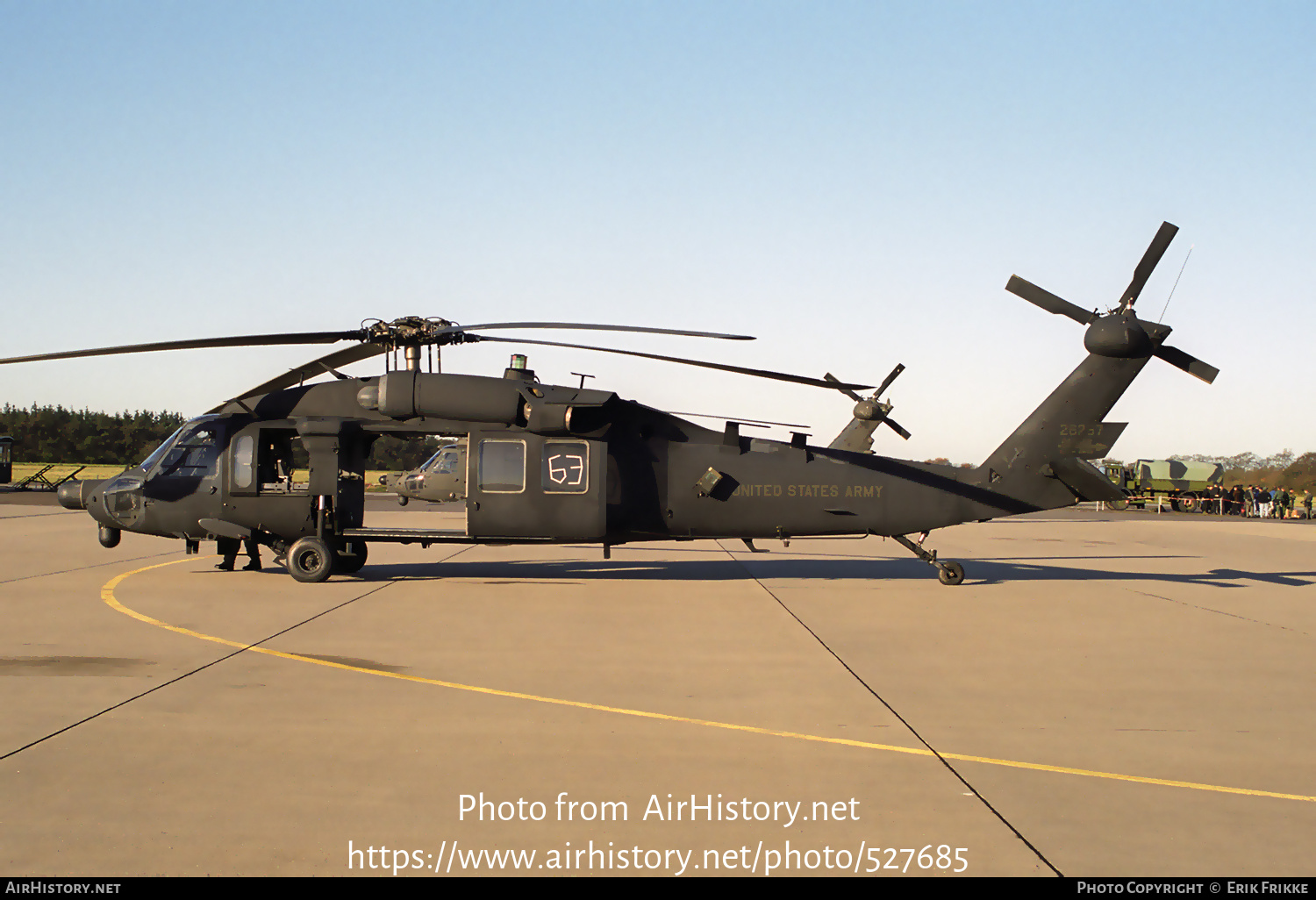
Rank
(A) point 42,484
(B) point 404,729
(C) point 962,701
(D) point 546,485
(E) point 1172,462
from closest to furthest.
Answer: (B) point 404,729, (C) point 962,701, (D) point 546,485, (A) point 42,484, (E) point 1172,462

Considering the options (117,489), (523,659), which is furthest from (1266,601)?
(117,489)

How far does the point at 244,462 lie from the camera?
15.2m

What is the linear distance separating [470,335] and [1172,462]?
62.5 m

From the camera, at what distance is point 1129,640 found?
424 inches

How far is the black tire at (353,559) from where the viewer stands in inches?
626

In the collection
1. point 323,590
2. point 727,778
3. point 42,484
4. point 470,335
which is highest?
point 470,335

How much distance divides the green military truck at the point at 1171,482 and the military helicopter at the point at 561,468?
51712mm

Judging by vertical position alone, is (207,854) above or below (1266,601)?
above

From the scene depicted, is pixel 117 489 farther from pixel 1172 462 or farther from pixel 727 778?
pixel 1172 462

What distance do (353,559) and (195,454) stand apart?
10.8 feet

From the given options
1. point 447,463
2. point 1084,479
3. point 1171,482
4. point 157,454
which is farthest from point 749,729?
point 1171,482

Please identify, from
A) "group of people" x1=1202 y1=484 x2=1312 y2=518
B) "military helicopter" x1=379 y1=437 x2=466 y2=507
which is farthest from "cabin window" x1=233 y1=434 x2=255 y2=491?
"group of people" x1=1202 y1=484 x2=1312 y2=518

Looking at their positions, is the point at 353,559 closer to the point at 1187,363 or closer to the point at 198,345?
the point at 198,345

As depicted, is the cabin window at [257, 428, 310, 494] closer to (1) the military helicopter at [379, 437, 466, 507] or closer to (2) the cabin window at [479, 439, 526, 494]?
(2) the cabin window at [479, 439, 526, 494]
